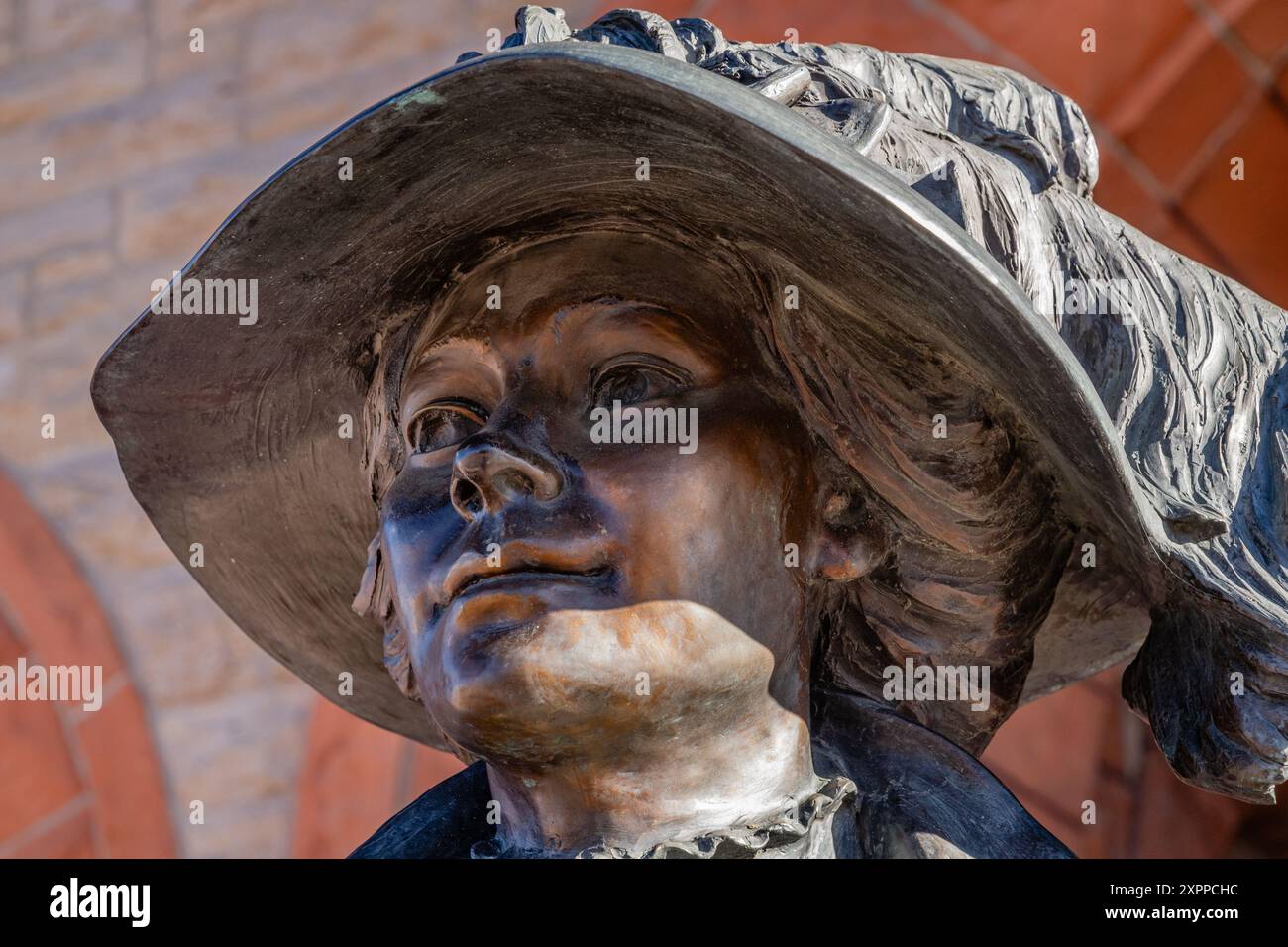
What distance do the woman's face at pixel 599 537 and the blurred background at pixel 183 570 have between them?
1196mm

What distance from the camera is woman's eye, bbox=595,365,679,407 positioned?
5.96 feet

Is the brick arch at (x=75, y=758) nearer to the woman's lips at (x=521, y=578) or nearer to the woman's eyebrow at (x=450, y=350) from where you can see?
the woman's eyebrow at (x=450, y=350)

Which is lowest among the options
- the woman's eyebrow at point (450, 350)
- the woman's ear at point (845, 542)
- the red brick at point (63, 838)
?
the red brick at point (63, 838)

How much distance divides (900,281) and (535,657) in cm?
39

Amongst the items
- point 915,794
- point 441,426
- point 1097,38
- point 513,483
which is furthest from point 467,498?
point 1097,38

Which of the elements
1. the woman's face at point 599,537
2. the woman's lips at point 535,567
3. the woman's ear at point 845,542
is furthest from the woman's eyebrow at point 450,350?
the woman's ear at point 845,542

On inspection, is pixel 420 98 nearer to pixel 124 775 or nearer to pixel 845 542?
pixel 845 542

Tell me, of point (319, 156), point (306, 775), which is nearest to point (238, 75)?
point (306, 775)

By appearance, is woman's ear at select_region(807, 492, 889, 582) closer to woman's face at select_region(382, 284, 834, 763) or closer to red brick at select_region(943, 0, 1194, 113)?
woman's face at select_region(382, 284, 834, 763)

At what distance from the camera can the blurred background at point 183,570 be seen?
2996mm

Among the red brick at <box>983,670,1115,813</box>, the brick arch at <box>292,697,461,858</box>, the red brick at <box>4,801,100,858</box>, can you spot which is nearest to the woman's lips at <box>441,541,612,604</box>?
the brick arch at <box>292,697,461,858</box>

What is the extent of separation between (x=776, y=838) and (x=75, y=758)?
1.55 metres

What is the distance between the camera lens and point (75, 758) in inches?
119

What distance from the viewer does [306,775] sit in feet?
9.80
